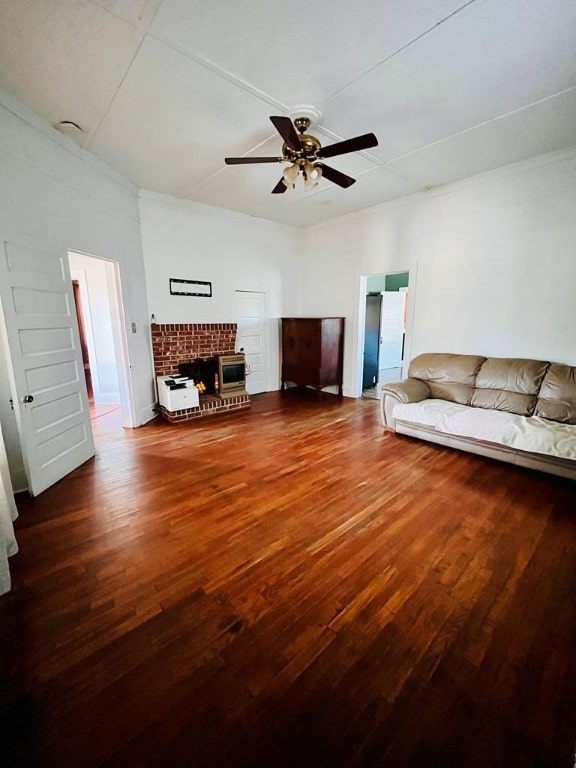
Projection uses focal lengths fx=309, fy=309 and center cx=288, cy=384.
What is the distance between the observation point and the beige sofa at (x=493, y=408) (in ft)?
9.13

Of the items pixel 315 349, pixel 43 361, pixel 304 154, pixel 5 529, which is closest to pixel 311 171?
pixel 304 154

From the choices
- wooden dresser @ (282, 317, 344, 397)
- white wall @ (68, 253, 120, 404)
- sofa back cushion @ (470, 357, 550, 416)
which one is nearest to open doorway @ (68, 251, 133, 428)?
white wall @ (68, 253, 120, 404)

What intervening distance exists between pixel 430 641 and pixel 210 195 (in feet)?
17.0

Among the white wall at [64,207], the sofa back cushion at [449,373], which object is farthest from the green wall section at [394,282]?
the white wall at [64,207]

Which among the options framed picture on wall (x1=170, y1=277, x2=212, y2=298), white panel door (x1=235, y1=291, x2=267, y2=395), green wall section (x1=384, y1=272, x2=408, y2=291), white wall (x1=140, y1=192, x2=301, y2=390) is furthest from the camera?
green wall section (x1=384, y1=272, x2=408, y2=291)

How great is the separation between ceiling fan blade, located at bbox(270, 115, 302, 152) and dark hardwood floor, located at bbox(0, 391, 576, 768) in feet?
9.01

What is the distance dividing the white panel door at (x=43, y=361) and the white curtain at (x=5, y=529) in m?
0.48

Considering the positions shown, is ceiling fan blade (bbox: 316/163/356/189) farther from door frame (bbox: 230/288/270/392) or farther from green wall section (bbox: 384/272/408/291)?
green wall section (bbox: 384/272/408/291)

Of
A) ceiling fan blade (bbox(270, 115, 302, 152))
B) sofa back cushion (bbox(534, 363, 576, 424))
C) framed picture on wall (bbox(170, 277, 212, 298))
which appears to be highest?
ceiling fan blade (bbox(270, 115, 302, 152))

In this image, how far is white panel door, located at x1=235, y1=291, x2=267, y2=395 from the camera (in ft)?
18.2

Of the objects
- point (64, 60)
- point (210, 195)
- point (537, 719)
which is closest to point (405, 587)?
point (537, 719)

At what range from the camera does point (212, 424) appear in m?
4.28

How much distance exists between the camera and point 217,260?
16.8ft

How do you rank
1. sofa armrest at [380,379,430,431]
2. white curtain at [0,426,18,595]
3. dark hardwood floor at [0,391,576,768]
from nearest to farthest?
1. dark hardwood floor at [0,391,576,768]
2. white curtain at [0,426,18,595]
3. sofa armrest at [380,379,430,431]
